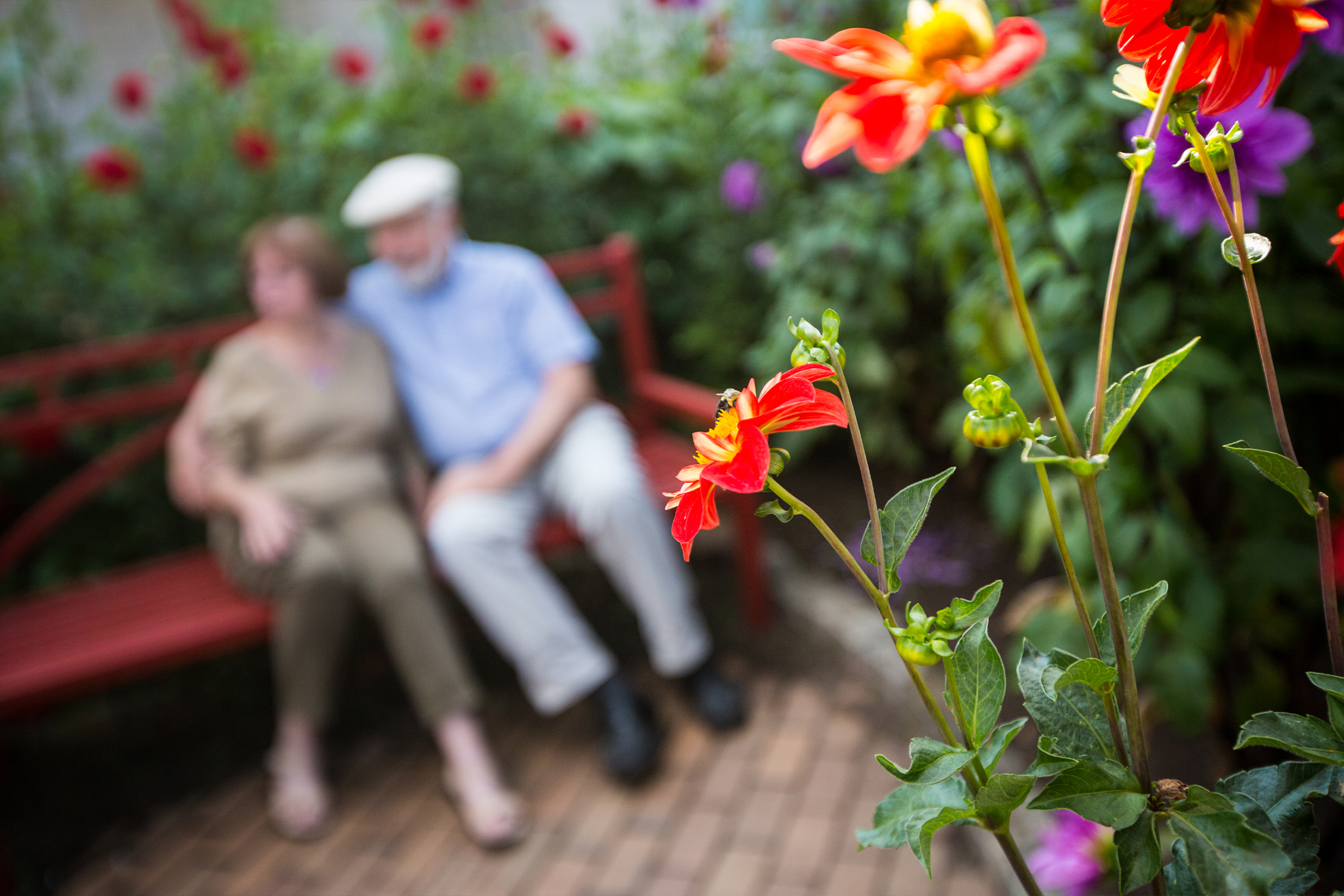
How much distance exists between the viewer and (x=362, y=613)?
2.90 m

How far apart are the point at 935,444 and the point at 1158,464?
183cm

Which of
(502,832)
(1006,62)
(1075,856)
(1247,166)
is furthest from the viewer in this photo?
(502,832)

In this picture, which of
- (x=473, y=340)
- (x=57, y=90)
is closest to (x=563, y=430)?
(x=473, y=340)

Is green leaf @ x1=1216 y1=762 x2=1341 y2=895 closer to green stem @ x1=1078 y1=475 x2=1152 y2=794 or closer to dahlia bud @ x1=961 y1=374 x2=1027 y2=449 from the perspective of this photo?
green stem @ x1=1078 y1=475 x2=1152 y2=794

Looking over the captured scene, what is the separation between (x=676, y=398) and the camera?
2.90 meters

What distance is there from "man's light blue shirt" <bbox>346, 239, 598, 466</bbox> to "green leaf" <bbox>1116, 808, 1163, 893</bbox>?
2.21 meters

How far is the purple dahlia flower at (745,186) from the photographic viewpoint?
305cm

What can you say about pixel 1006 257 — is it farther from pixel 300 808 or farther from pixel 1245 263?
pixel 300 808

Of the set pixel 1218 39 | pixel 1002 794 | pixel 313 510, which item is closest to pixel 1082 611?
pixel 1002 794

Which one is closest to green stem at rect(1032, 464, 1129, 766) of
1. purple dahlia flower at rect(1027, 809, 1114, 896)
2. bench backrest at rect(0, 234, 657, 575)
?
purple dahlia flower at rect(1027, 809, 1114, 896)

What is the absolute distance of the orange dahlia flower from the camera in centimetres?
44

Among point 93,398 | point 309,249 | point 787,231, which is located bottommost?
point 93,398

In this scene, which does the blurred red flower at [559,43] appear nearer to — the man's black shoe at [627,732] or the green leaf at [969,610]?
the man's black shoe at [627,732]

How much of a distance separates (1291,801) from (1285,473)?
210 millimetres
